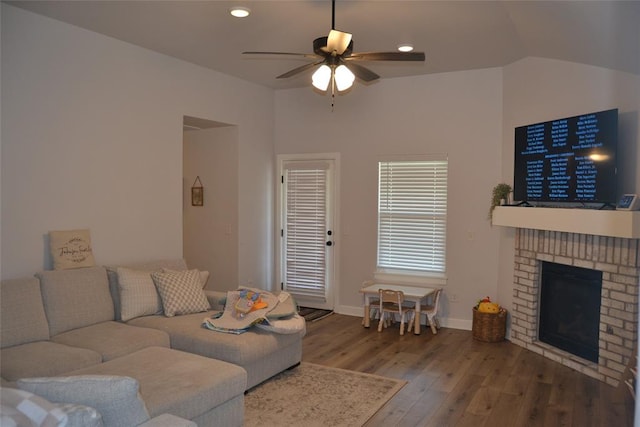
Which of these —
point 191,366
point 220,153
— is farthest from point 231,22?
point 191,366

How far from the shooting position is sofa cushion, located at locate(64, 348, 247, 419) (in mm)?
2705

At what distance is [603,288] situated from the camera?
4.23m

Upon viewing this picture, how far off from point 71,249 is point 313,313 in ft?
10.5

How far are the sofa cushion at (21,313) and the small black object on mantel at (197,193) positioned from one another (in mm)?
2876

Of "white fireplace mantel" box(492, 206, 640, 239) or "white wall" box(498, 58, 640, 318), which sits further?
"white wall" box(498, 58, 640, 318)

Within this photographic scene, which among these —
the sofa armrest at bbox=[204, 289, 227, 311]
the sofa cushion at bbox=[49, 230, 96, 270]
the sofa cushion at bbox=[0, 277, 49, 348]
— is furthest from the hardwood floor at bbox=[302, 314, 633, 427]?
the sofa cushion at bbox=[0, 277, 49, 348]

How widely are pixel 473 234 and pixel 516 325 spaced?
1094 millimetres

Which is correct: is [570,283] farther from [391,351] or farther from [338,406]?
[338,406]

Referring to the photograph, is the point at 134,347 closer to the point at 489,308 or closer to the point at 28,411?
the point at 28,411

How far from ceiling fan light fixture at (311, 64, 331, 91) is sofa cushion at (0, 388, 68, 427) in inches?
111

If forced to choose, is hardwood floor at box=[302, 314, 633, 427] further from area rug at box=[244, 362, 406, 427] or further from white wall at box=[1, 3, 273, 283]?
white wall at box=[1, 3, 273, 283]

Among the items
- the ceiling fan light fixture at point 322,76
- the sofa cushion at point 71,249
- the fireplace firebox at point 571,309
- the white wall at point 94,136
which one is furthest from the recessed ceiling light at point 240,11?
the fireplace firebox at point 571,309

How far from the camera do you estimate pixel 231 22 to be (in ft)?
13.7

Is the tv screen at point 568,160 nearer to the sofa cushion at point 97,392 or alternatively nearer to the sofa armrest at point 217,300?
the sofa armrest at point 217,300
